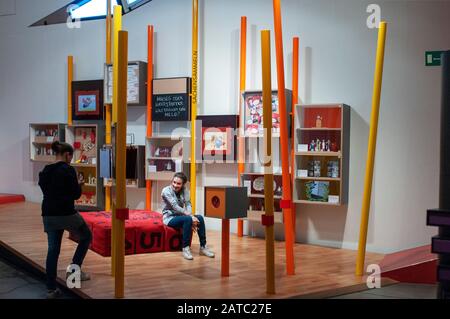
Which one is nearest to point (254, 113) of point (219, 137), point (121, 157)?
point (219, 137)

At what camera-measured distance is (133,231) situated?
682 centimetres

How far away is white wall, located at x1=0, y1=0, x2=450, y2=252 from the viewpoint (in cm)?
711

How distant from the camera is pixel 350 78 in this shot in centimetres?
759

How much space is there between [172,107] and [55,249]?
416 centimetres

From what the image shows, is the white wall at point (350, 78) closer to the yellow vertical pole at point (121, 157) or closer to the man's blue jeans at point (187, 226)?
the man's blue jeans at point (187, 226)

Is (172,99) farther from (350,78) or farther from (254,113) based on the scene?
(350,78)

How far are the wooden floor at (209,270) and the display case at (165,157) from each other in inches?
51.6

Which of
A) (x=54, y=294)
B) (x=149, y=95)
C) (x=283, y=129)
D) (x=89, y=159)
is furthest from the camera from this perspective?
(x=89, y=159)

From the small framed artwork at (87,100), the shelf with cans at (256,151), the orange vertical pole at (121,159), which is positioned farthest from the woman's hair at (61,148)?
the small framed artwork at (87,100)

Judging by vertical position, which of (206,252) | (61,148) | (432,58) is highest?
(432,58)
